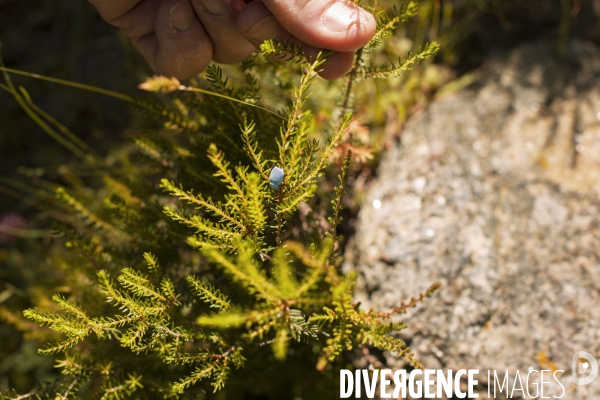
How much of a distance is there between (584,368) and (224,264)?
1522 mm

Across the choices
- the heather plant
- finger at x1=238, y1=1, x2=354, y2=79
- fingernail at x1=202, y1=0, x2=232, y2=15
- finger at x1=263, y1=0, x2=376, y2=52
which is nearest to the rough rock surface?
the heather plant

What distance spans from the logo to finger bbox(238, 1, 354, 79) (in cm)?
144

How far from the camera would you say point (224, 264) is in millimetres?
1060

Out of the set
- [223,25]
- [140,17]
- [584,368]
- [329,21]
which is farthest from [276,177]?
[584,368]

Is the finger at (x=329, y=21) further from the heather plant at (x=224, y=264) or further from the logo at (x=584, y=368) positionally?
the logo at (x=584, y=368)

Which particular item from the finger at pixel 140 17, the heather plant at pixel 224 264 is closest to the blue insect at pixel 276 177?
the heather plant at pixel 224 264

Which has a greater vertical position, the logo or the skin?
the skin

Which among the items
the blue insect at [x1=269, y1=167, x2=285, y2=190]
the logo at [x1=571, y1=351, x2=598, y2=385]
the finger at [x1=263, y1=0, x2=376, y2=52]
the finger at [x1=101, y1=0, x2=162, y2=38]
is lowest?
the logo at [x1=571, y1=351, x2=598, y2=385]

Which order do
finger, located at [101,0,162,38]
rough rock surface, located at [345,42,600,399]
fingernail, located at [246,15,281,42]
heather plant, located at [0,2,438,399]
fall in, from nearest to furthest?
heather plant, located at [0,2,438,399] → fingernail, located at [246,15,281,42] → finger, located at [101,0,162,38] → rough rock surface, located at [345,42,600,399]

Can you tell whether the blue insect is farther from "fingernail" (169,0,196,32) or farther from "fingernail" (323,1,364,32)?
"fingernail" (169,0,196,32)

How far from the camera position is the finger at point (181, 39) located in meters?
1.44

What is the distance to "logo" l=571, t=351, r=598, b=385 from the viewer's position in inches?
66.1

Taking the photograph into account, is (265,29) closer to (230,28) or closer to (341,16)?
(230,28)

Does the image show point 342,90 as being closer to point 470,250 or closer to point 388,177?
A: point 388,177
